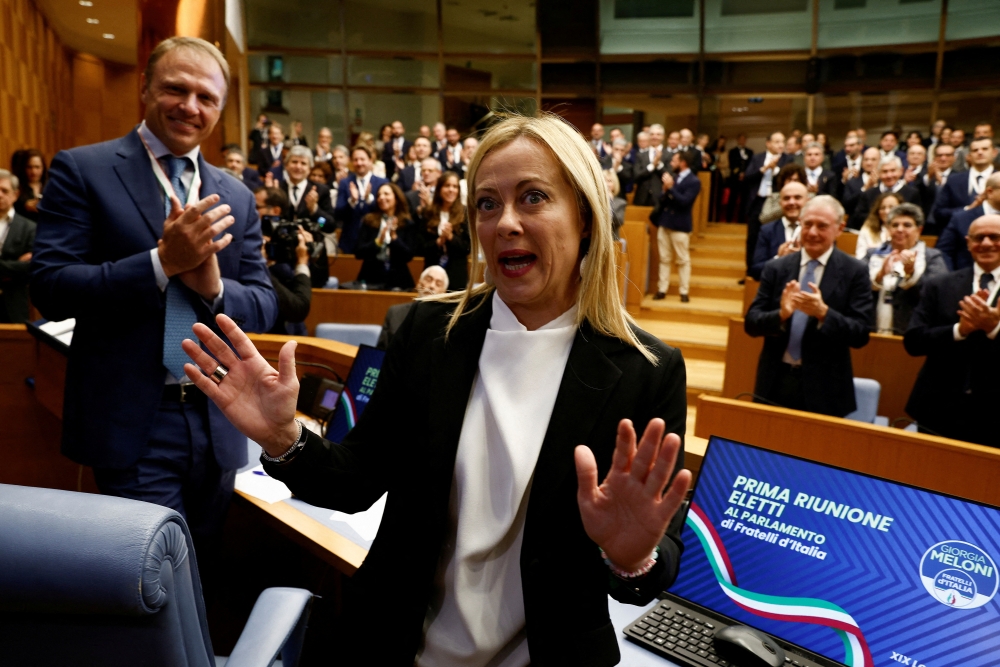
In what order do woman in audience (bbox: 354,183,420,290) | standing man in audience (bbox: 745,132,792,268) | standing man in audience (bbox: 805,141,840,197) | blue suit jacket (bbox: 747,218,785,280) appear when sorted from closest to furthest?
blue suit jacket (bbox: 747,218,785,280) → woman in audience (bbox: 354,183,420,290) → standing man in audience (bbox: 805,141,840,197) → standing man in audience (bbox: 745,132,792,268)

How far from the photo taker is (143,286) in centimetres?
147

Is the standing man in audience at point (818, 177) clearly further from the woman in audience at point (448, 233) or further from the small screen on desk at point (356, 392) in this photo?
the small screen on desk at point (356, 392)

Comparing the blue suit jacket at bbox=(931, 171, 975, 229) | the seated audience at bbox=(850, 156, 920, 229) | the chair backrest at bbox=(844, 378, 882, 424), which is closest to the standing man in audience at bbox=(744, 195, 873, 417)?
the chair backrest at bbox=(844, 378, 882, 424)

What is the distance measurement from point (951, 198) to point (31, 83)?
27.5 feet

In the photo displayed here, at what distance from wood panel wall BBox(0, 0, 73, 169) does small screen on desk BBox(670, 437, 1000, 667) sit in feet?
23.0

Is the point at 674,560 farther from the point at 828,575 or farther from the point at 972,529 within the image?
the point at 972,529

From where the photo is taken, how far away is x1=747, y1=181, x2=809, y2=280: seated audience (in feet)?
15.5

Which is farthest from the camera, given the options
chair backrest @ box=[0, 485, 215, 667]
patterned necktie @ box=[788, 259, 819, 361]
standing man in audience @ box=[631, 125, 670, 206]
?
standing man in audience @ box=[631, 125, 670, 206]

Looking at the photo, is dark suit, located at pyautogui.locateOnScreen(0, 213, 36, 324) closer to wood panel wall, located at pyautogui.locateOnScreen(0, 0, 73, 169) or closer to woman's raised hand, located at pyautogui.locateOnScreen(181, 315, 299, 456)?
wood panel wall, located at pyautogui.locateOnScreen(0, 0, 73, 169)

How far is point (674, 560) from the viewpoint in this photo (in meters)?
1.00

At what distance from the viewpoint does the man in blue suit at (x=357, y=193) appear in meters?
6.58

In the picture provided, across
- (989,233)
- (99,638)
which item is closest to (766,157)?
(989,233)

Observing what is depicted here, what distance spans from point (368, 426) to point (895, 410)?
13.0ft

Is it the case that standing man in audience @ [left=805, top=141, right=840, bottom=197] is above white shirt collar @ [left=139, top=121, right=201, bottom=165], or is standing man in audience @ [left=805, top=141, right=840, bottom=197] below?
above
